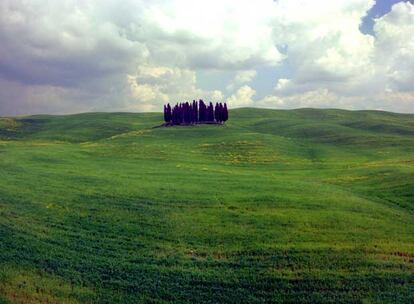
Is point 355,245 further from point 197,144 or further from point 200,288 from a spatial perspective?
point 197,144

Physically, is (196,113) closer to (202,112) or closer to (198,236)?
(202,112)

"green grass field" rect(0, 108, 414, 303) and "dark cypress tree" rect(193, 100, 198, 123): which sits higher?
"dark cypress tree" rect(193, 100, 198, 123)

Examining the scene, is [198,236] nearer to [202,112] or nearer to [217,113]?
[217,113]

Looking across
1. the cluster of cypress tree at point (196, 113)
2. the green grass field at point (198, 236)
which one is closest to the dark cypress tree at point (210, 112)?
the cluster of cypress tree at point (196, 113)

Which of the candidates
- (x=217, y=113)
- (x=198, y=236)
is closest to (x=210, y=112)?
(x=217, y=113)

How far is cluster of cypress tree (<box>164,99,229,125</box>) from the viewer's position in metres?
142

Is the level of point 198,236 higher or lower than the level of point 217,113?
lower

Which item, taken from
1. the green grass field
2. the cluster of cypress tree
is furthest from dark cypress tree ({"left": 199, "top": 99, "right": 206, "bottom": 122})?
the green grass field

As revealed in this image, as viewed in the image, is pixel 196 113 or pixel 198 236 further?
pixel 196 113

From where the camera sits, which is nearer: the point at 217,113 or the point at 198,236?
the point at 198,236

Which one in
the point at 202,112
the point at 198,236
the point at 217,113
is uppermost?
the point at 202,112

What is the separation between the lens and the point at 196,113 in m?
144

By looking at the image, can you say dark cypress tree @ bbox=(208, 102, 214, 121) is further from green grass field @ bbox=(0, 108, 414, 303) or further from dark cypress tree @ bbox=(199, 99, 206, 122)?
green grass field @ bbox=(0, 108, 414, 303)

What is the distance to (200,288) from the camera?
23438 mm
